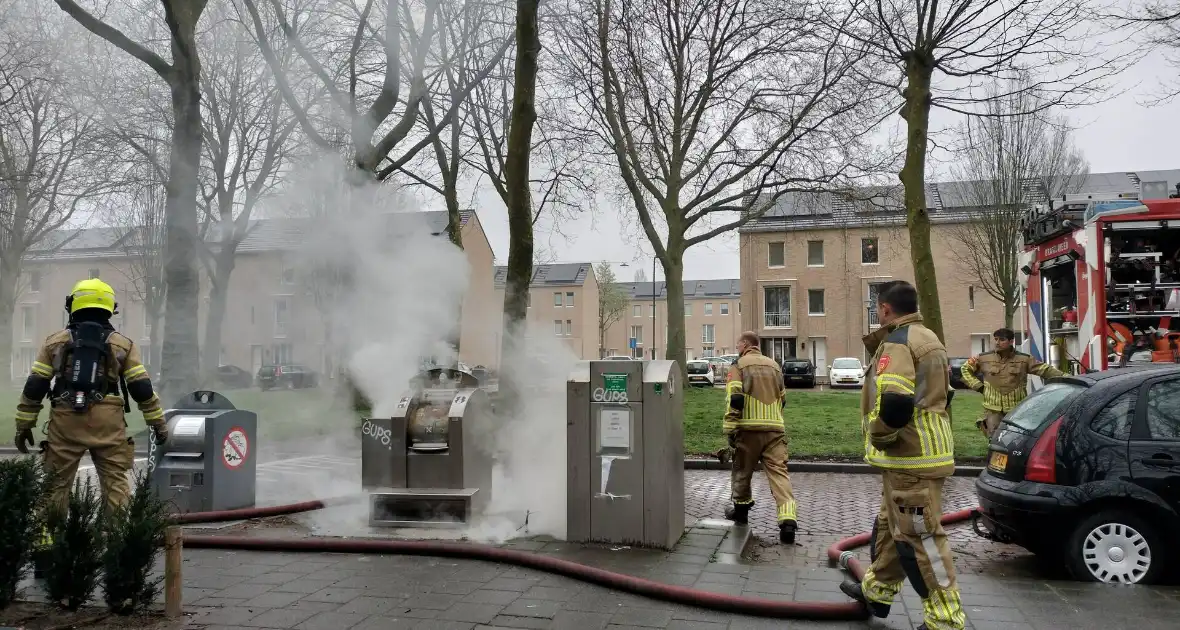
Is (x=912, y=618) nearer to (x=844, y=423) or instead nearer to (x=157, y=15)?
(x=844, y=423)

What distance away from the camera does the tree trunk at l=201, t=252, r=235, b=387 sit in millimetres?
12562

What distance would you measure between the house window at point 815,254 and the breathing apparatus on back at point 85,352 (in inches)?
1579

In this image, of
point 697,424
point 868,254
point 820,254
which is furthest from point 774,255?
point 697,424

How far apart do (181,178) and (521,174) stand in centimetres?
606

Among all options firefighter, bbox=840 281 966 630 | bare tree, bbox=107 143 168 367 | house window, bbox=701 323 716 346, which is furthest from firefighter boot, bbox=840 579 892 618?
house window, bbox=701 323 716 346

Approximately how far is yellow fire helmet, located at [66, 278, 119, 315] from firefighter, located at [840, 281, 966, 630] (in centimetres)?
513

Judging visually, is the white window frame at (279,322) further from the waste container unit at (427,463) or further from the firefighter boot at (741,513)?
the firefighter boot at (741,513)

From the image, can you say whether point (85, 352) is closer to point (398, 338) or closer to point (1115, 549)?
point (398, 338)

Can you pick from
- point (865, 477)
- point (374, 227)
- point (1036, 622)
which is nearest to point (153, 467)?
point (374, 227)

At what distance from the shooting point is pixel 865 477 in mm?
10398

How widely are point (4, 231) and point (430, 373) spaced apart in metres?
22.3

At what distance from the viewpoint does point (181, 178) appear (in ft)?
41.0

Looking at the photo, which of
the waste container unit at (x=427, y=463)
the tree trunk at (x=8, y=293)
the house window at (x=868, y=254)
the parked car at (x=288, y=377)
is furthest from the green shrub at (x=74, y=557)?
the house window at (x=868, y=254)

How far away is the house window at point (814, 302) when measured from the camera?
42.4 meters
